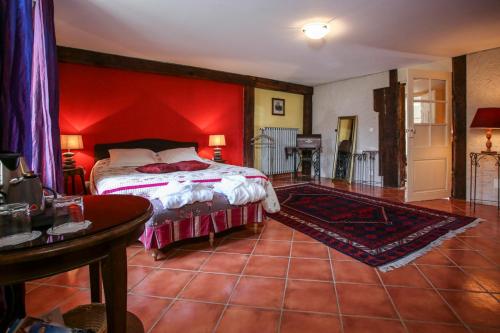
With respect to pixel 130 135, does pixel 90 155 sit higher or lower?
lower

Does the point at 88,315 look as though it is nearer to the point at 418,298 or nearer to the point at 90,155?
the point at 418,298

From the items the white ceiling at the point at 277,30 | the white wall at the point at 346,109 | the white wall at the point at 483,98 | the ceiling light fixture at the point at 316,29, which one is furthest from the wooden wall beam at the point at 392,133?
the ceiling light fixture at the point at 316,29

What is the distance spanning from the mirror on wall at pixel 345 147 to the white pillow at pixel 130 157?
410 cm

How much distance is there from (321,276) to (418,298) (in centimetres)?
61

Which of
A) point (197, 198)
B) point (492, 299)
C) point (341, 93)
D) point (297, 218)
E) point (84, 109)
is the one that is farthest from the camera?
point (341, 93)

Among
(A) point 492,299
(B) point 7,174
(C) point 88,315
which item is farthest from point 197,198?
(A) point 492,299

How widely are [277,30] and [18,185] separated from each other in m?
3.17

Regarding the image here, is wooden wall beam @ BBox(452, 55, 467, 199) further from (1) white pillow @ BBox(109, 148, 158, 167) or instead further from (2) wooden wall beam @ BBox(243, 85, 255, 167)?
(1) white pillow @ BBox(109, 148, 158, 167)

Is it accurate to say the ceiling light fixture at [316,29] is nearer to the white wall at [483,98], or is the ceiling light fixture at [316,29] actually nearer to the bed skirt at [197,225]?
the bed skirt at [197,225]

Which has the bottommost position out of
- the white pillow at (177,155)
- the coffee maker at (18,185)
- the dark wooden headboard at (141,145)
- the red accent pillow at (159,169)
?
the red accent pillow at (159,169)

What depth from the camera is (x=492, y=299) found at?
1717mm

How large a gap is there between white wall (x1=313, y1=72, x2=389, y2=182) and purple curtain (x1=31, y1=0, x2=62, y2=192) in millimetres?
5431

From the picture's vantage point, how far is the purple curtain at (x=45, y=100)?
1.71m

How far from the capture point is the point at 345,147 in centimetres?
616
